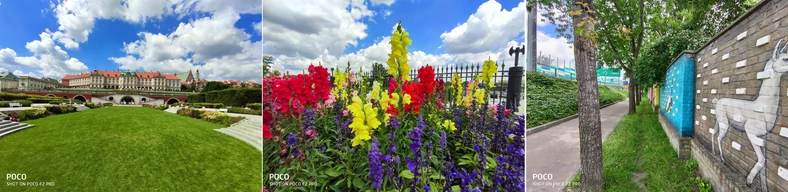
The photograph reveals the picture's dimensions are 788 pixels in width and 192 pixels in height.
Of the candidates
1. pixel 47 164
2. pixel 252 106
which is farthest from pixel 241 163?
pixel 47 164

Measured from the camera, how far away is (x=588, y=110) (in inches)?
113

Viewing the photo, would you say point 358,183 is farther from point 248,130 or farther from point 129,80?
point 129,80

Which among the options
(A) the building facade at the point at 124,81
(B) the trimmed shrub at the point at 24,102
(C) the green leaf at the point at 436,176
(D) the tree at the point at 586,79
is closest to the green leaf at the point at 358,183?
(C) the green leaf at the point at 436,176

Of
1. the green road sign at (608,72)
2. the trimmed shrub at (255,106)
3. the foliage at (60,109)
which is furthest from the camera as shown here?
the foliage at (60,109)

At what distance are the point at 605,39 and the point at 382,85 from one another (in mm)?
2525

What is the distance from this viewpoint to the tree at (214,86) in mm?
4566

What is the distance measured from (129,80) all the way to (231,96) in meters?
1.63

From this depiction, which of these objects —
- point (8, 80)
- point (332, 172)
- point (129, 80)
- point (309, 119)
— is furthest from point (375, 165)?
point (8, 80)

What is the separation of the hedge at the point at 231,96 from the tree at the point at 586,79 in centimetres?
349

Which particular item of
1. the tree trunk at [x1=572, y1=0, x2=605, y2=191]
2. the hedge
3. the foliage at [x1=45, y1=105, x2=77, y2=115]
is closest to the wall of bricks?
the tree trunk at [x1=572, y1=0, x2=605, y2=191]

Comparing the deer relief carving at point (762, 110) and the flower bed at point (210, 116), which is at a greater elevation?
the deer relief carving at point (762, 110)

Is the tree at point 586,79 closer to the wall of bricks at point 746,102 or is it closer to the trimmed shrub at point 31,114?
the wall of bricks at point 746,102

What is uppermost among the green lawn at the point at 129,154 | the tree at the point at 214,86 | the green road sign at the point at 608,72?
the green road sign at the point at 608,72

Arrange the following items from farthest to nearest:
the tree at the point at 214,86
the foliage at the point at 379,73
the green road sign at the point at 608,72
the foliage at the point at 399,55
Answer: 1. the tree at the point at 214,86
2. the green road sign at the point at 608,72
3. the foliage at the point at 379,73
4. the foliage at the point at 399,55
